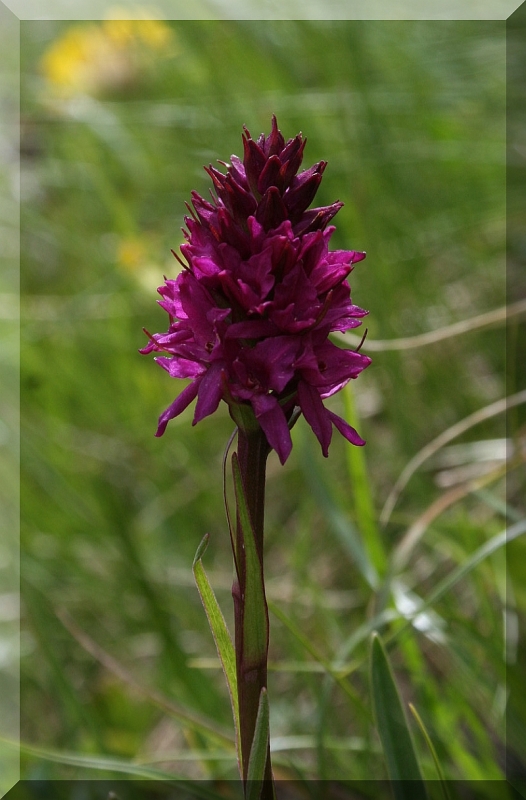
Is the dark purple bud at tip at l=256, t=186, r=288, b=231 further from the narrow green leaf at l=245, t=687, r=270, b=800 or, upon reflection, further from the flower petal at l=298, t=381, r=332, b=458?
the narrow green leaf at l=245, t=687, r=270, b=800

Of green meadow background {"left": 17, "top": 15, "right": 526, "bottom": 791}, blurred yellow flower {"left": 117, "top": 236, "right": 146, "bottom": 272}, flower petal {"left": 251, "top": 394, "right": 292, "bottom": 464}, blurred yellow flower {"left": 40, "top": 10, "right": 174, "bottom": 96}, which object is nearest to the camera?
flower petal {"left": 251, "top": 394, "right": 292, "bottom": 464}

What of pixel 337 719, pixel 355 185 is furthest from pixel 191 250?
pixel 355 185

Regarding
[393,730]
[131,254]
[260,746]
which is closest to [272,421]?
[260,746]

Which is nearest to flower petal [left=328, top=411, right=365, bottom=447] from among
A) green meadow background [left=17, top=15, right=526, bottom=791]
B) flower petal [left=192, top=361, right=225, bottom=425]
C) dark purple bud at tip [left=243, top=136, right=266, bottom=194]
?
flower petal [left=192, top=361, right=225, bottom=425]

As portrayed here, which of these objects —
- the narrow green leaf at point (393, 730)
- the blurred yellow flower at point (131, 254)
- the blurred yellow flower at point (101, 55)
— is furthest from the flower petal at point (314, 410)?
the blurred yellow flower at point (101, 55)

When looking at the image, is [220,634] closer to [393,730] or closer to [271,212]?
[393,730]
